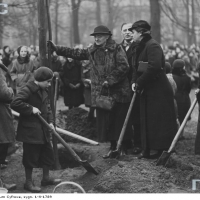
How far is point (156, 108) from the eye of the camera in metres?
5.90

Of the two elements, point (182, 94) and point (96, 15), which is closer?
point (182, 94)

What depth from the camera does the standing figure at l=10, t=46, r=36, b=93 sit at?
8.23 metres

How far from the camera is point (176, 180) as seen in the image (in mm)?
4871

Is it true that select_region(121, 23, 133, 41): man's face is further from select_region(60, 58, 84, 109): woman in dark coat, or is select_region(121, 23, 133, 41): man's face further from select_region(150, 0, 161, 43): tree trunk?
select_region(150, 0, 161, 43): tree trunk

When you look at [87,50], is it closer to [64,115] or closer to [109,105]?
[109,105]

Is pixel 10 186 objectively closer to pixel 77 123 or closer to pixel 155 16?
pixel 77 123

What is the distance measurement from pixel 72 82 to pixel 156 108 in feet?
13.7

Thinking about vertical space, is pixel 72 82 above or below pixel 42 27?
below

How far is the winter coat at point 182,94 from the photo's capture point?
25.6 feet

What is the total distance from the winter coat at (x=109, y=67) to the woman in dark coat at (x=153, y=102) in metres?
0.27

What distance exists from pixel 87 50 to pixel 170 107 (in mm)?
1457

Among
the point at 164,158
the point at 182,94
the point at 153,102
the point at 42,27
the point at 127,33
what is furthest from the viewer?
the point at 182,94

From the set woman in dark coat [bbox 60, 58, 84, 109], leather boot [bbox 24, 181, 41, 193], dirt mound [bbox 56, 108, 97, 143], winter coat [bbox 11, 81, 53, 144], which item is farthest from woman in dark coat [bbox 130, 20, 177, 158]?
woman in dark coat [bbox 60, 58, 84, 109]

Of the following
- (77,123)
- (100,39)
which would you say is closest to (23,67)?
(77,123)
